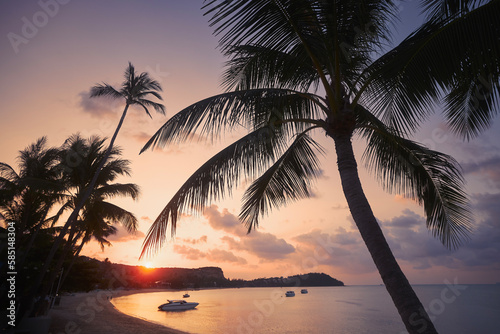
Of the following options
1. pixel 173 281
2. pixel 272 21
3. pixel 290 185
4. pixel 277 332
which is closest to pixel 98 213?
pixel 290 185

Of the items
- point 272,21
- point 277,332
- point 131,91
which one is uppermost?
point 131,91

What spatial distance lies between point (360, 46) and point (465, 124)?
217 cm

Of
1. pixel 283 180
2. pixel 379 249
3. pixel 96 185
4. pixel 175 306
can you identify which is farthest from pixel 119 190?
pixel 175 306

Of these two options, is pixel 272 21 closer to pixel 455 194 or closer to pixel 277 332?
pixel 455 194

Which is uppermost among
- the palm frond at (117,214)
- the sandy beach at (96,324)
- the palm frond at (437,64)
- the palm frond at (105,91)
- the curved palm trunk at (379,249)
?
the palm frond at (105,91)

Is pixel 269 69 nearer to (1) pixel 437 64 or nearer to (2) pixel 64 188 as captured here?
(1) pixel 437 64

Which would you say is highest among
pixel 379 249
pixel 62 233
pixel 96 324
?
pixel 62 233

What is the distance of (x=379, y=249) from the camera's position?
10.6 ft

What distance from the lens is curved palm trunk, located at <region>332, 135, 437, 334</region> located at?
273 centimetres

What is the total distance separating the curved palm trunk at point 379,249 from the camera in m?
2.73

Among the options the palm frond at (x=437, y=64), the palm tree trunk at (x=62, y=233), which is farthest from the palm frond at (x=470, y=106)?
the palm tree trunk at (x=62, y=233)

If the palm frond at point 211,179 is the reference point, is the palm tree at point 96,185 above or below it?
above

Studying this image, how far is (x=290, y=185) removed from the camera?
243 inches

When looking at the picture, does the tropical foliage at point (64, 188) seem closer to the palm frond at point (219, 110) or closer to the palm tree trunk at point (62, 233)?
the palm tree trunk at point (62, 233)
